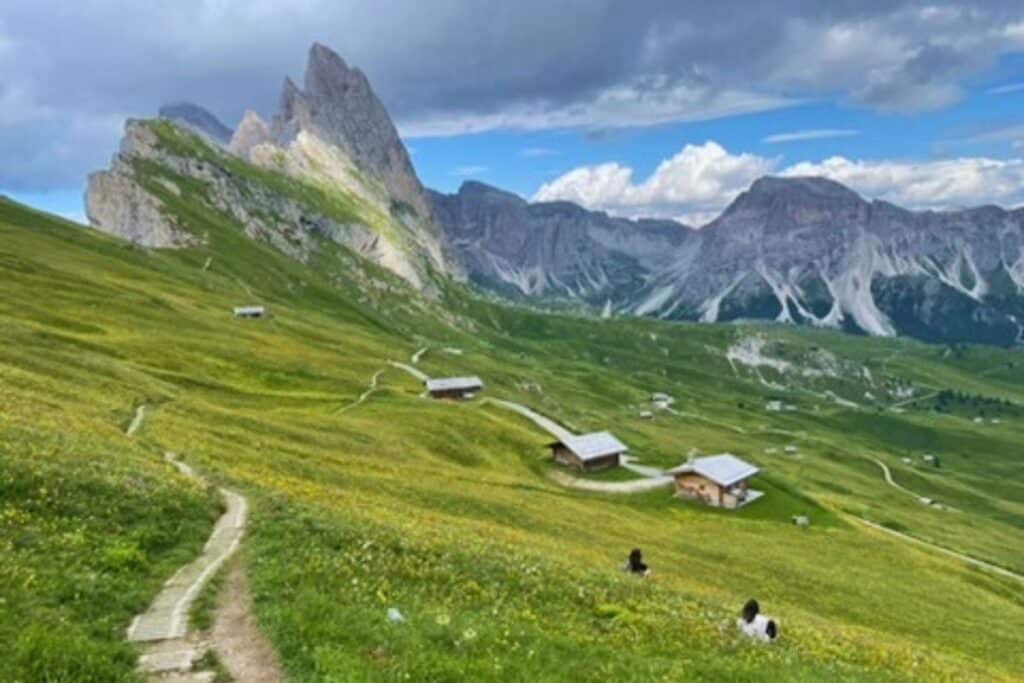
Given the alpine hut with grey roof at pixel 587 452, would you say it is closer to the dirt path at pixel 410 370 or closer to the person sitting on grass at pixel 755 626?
A: the dirt path at pixel 410 370

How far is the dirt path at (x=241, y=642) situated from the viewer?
18.0 m

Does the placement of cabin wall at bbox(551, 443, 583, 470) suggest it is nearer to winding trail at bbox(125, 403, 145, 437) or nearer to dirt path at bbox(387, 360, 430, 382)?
winding trail at bbox(125, 403, 145, 437)

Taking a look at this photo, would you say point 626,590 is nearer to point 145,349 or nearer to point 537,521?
point 537,521

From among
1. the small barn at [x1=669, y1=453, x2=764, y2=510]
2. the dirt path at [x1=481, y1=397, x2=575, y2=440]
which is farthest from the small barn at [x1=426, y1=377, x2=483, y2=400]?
the small barn at [x1=669, y1=453, x2=764, y2=510]

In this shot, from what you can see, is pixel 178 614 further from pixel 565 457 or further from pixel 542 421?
pixel 542 421

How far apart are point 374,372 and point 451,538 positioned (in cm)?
11756

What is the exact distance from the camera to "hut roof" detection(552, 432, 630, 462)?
357ft

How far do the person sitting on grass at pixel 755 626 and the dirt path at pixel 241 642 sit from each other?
17.3 metres

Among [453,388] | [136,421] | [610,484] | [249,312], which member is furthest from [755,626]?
[249,312]

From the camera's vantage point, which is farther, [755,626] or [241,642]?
[755,626]

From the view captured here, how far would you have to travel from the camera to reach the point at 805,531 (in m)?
94.6

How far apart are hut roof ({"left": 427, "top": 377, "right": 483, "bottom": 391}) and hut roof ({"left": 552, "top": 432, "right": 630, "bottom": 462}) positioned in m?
40.4

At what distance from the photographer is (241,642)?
64.6 feet

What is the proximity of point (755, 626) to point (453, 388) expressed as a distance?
122 m
